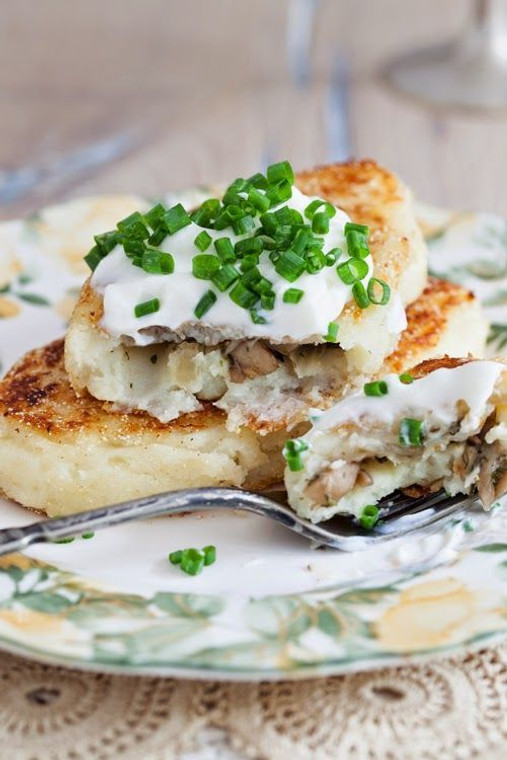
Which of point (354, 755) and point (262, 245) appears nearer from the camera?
point (354, 755)

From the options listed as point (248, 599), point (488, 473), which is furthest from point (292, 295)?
point (248, 599)

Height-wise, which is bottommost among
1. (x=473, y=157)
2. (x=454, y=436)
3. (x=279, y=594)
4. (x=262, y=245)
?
(x=473, y=157)

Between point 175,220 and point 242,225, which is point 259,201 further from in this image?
point 175,220

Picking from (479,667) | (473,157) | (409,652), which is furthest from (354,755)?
(473,157)

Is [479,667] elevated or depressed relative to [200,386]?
depressed

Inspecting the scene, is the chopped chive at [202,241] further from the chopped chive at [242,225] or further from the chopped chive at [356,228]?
the chopped chive at [356,228]

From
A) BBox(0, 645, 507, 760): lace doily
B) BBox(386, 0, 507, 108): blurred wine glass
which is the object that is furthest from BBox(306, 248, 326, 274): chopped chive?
BBox(386, 0, 507, 108): blurred wine glass

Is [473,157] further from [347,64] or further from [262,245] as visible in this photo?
[262,245]
